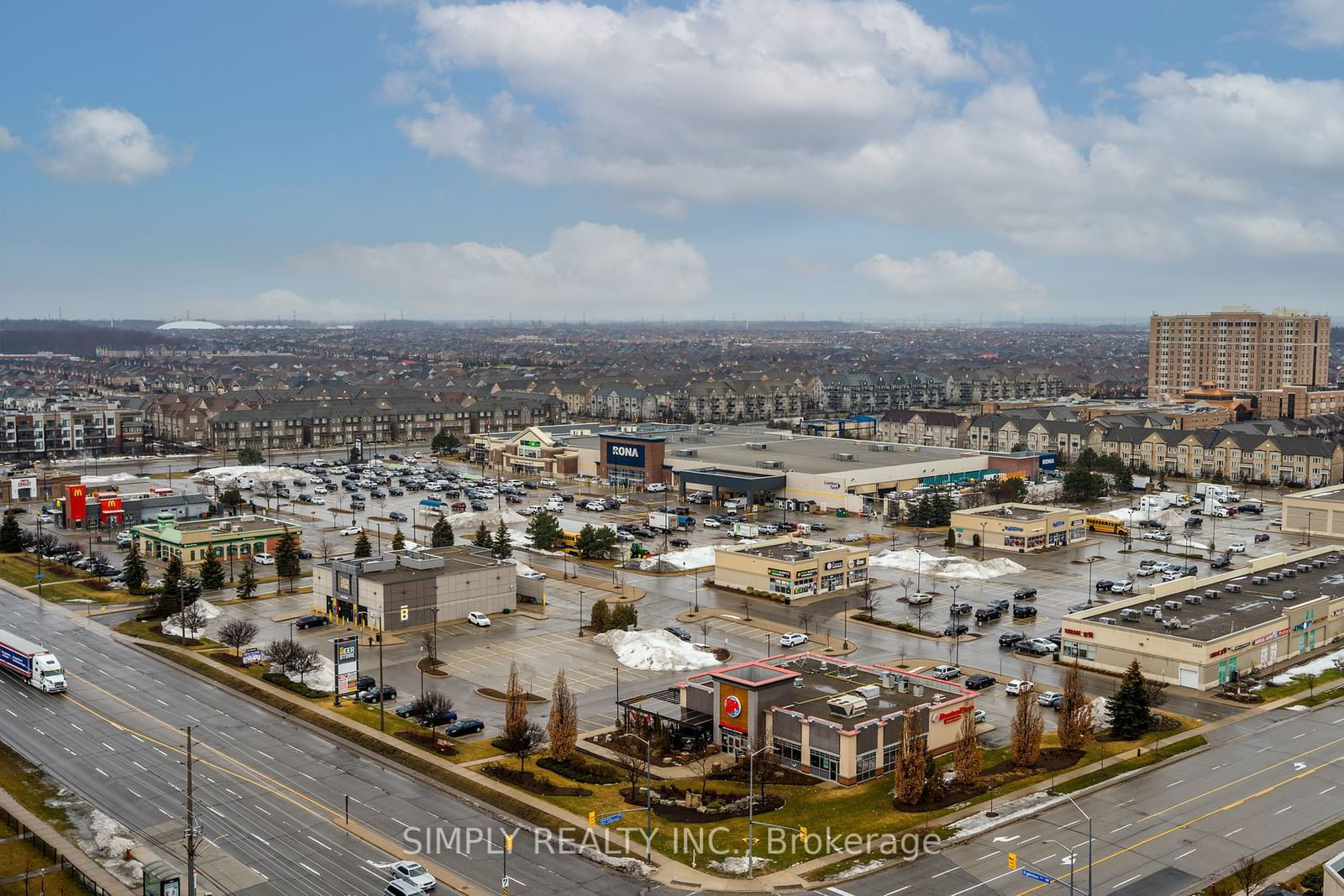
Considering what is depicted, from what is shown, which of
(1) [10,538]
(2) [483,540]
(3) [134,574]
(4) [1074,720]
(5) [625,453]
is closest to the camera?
(4) [1074,720]

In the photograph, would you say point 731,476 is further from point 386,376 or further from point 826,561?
point 386,376

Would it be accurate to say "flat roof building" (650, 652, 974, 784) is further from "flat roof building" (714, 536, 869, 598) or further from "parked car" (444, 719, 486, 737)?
"flat roof building" (714, 536, 869, 598)

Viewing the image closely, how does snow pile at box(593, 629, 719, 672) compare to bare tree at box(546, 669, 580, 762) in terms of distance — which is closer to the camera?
bare tree at box(546, 669, 580, 762)

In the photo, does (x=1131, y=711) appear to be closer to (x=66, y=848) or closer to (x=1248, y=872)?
(x=1248, y=872)

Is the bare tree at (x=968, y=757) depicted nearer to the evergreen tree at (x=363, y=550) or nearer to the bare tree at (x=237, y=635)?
the bare tree at (x=237, y=635)

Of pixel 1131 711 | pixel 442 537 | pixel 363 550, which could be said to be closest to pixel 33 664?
pixel 363 550

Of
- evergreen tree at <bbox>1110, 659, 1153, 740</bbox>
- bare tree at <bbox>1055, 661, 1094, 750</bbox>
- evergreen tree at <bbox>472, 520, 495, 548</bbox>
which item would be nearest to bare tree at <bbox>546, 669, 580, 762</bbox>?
bare tree at <bbox>1055, 661, 1094, 750</bbox>

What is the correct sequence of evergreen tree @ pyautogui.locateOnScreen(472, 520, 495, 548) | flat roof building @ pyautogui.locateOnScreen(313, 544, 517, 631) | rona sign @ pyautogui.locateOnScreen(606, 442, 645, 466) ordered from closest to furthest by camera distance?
flat roof building @ pyautogui.locateOnScreen(313, 544, 517, 631)
evergreen tree @ pyautogui.locateOnScreen(472, 520, 495, 548)
rona sign @ pyautogui.locateOnScreen(606, 442, 645, 466)
